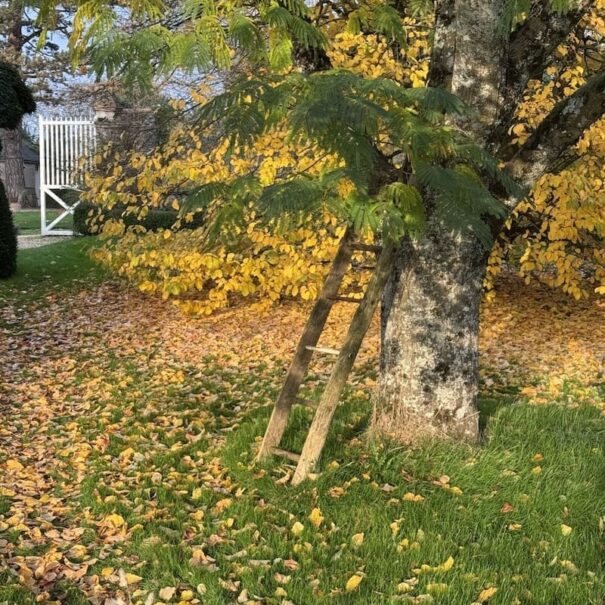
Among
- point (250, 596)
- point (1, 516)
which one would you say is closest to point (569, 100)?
point (250, 596)

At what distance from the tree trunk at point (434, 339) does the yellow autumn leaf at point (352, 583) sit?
1.44 m

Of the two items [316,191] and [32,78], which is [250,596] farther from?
[32,78]

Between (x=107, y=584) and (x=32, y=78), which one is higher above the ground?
(x=32, y=78)

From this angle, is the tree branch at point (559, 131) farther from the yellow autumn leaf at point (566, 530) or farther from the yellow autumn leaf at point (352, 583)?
the yellow autumn leaf at point (352, 583)

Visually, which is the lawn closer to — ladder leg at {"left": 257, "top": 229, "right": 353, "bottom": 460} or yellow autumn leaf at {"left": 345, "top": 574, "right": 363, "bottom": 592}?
yellow autumn leaf at {"left": 345, "top": 574, "right": 363, "bottom": 592}

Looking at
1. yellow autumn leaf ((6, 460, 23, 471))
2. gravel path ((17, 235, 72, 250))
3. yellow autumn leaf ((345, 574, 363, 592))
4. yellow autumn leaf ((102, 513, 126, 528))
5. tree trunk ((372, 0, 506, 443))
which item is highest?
tree trunk ((372, 0, 506, 443))

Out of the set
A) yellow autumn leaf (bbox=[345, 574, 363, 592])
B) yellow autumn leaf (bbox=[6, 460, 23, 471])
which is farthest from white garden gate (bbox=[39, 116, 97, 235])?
yellow autumn leaf (bbox=[345, 574, 363, 592])

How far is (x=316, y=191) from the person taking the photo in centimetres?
308

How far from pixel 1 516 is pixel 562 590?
302cm

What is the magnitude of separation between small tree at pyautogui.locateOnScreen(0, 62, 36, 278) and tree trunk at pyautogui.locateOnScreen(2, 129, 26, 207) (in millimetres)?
19161

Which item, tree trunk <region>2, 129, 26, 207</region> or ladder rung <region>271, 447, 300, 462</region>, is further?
tree trunk <region>2, 129, 26, 207</region>

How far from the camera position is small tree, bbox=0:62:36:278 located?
36.5 ft

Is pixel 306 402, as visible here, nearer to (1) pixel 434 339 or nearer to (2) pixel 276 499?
(2) pixel 276 499

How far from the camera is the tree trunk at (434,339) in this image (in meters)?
4.24
